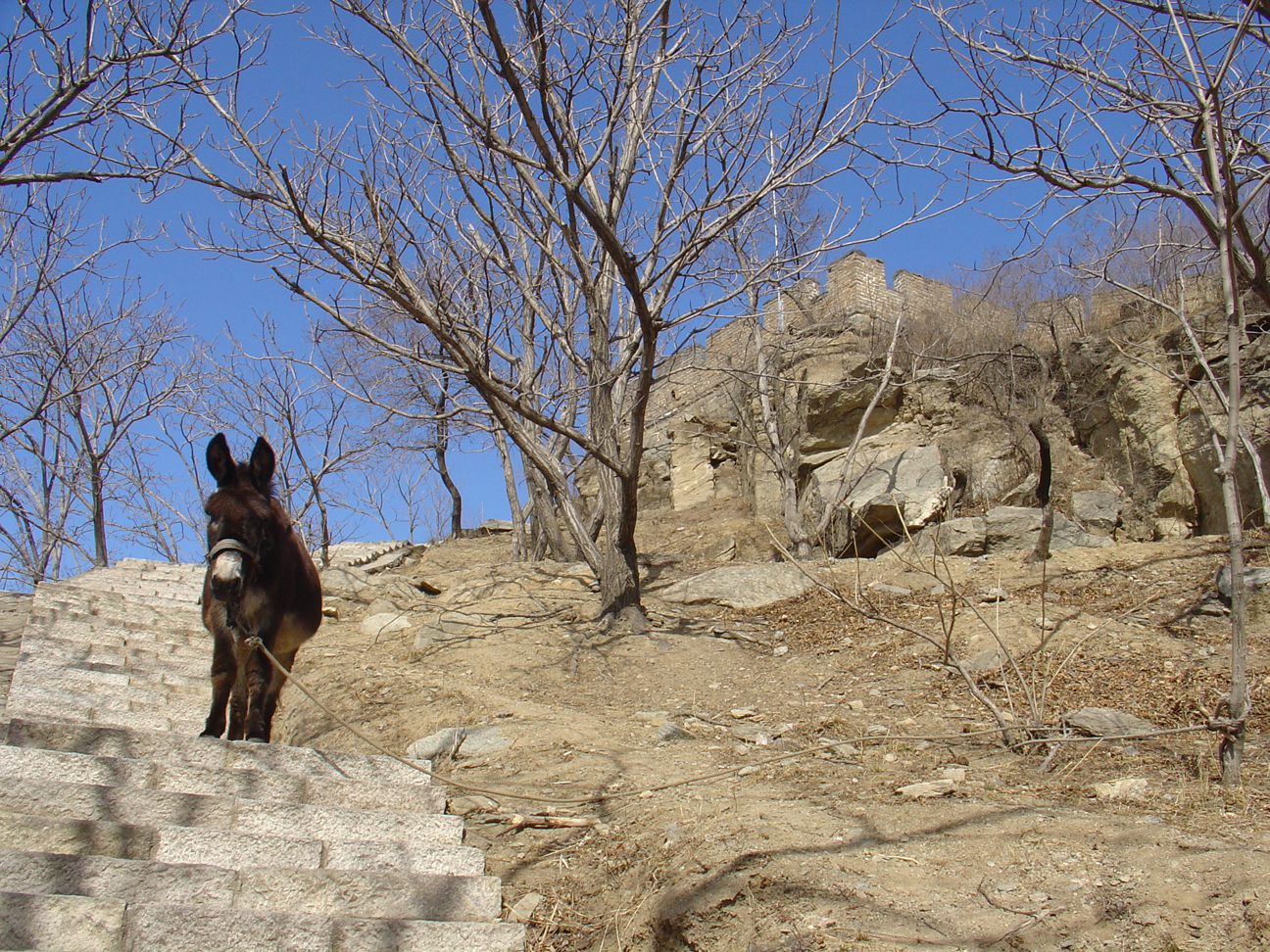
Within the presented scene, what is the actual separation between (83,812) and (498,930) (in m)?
1.70

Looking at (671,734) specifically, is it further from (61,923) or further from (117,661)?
(117,661)

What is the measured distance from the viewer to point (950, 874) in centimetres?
361

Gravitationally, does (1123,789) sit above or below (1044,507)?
below

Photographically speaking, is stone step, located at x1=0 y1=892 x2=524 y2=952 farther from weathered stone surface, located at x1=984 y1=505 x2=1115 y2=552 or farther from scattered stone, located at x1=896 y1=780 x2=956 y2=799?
weathered stone surface, located at x1=984 y1=505 x2=1115 y2=552

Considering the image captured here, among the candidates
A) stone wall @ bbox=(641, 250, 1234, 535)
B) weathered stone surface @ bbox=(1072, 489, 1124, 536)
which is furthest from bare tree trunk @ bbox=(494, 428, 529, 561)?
weathered stone surface @ bbox=(1072, 489, 1124, 536)

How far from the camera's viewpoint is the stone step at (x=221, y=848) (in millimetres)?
3213

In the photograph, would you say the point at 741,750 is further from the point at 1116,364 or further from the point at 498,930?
the point at 1116,364

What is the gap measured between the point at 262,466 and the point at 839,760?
151 inches

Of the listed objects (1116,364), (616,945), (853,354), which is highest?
(853,354)

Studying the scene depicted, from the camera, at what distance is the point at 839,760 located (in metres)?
5.37

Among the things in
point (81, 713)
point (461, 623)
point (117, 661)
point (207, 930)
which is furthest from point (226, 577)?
point (461, 623)

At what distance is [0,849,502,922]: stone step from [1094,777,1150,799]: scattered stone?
10.0 feet

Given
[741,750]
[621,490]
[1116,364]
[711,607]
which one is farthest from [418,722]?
[1116,364]

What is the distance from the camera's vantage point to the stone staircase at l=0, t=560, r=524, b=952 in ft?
9.27
